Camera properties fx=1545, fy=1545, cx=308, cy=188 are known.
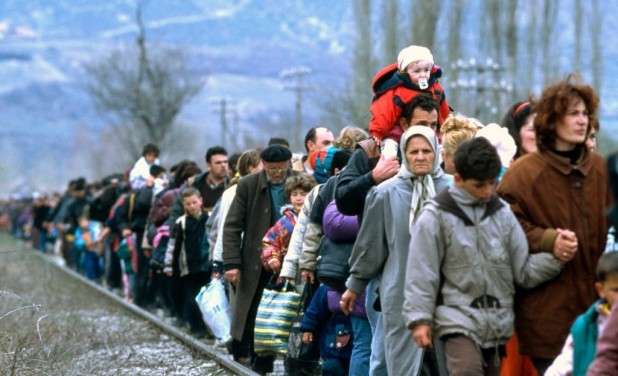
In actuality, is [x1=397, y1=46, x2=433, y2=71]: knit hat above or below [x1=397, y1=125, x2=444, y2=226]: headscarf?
above

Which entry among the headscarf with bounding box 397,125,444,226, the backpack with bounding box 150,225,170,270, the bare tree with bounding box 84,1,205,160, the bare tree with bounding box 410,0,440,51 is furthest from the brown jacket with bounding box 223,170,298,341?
the bare tree with bounding box 84,1,205,160

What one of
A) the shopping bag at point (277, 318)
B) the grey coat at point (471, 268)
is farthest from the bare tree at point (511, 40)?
the grey coat at point (471, 268)

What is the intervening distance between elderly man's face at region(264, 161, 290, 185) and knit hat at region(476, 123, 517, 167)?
134 inches

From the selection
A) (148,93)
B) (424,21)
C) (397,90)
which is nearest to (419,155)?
(397,90)

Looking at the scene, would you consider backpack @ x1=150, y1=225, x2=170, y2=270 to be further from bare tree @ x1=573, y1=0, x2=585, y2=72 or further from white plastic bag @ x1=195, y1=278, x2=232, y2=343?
bare tree @ x1=573, y1=0, x2=585, y2=72

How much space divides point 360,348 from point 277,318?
4.99ft

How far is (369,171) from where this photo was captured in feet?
30.6

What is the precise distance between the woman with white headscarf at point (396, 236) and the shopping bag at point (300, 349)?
2176mm

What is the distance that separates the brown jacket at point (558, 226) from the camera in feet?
24.0

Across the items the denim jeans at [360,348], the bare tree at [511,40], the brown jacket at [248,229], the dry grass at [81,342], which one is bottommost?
the dry grass at [81,342]

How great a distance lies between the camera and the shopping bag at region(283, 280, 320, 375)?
35.4 ft

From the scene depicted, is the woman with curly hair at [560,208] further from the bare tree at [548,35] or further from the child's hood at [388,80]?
the bare tree at [548,35]

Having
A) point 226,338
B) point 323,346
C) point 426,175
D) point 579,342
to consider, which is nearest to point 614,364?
point 579,342

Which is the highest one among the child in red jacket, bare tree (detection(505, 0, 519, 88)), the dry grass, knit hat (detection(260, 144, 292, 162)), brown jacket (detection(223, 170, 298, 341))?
bare tree (detection(505, 0, 519, 88))
